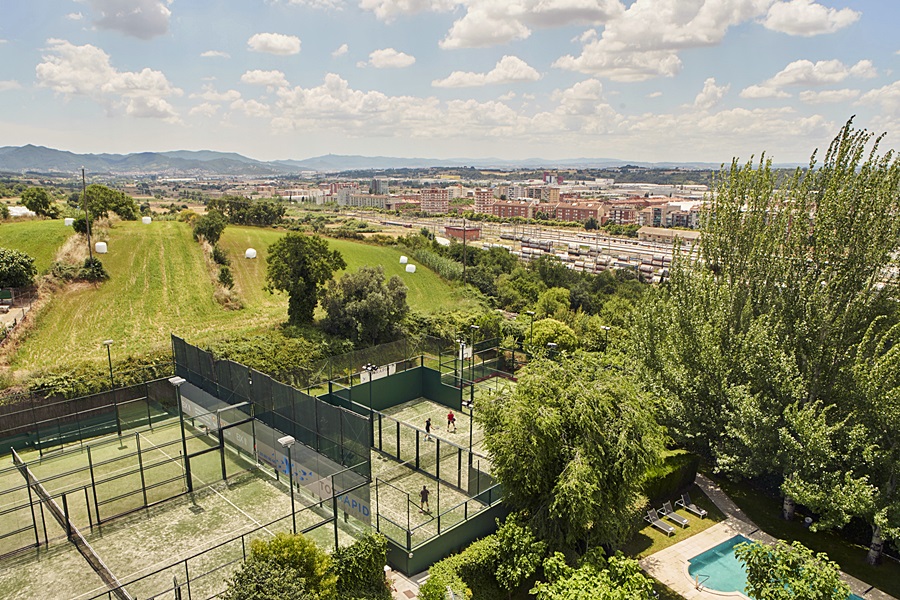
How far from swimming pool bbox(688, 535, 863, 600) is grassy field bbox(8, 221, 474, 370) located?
25052 mm

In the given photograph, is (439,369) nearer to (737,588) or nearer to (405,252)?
(737,588)

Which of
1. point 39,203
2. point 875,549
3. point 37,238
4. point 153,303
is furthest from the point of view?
point 39,203

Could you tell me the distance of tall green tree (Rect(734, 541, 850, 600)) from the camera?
1048 cm

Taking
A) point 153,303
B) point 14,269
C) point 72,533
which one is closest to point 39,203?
point 14,269

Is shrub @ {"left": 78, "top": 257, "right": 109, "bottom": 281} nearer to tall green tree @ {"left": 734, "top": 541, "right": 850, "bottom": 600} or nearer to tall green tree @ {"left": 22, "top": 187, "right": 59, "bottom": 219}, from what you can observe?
tall green tree @ {"left": 22, "top": 187, "right": 59, "bottom": 219}

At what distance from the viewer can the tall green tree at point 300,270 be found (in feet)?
104

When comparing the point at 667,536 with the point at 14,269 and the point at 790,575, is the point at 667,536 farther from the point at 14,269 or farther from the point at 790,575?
the point at 14,269

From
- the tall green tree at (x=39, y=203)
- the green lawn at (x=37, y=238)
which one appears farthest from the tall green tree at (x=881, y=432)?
the tall green tree at (x=39, y=203)

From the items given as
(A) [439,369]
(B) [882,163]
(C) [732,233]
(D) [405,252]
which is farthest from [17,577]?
(D) [405,252]

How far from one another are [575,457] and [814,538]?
29.6 feet

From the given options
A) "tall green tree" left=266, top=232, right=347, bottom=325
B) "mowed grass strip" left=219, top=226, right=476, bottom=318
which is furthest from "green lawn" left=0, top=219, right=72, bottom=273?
"tall green tree" left=266, top=232, right=347, bottom=325

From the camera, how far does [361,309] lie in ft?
106

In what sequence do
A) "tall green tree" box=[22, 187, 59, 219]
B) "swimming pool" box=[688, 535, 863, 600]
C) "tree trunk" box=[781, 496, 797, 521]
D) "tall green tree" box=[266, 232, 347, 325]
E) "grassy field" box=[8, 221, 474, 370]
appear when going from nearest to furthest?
"swimming pool" box=[688, 535, 863, 600] → "tree trunk" box=[781, 496, 797, 521] → "grassy field" box=[8, 221, 474, 370] → "tall green tree" box=[266, 232, 347, 325] → "tall green tree" box=[22, 187, 59, 219]

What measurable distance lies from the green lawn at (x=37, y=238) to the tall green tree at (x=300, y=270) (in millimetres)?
15809
